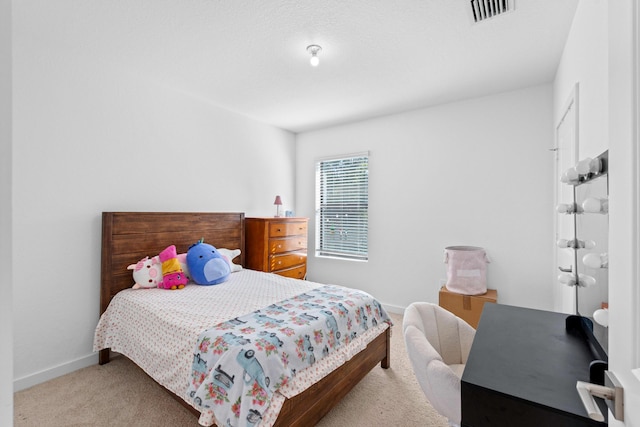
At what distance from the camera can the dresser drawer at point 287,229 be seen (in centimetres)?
374

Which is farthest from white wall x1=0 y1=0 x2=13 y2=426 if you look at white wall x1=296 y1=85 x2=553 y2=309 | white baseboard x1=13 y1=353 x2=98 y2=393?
white wall x1=296 y1=85 x2=553 y2=309

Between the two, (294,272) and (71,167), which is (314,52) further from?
Answer: (294,272)

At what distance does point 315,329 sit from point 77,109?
2655mm

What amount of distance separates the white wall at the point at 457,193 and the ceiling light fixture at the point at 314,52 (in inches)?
68.3

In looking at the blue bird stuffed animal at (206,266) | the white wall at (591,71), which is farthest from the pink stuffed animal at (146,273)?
the white wall at (591,71)

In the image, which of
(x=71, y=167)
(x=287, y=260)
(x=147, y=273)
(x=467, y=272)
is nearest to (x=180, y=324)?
(x=147, y=273)

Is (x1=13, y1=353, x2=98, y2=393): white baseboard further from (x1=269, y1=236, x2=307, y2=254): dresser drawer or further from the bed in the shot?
(x1=269, y1=236, x2=307, y2=254): dresser drawer

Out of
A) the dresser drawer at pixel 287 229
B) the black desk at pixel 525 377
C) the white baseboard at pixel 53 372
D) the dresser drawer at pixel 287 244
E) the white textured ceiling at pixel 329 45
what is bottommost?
the white baseboard at pixel 53 372

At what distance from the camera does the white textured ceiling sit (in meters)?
1.92

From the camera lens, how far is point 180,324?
1878mm

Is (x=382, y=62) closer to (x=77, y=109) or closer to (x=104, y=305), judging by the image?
(x=77, y=109)

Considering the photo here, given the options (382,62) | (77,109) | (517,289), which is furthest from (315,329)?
(77,109)

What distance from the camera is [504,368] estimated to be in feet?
3.27

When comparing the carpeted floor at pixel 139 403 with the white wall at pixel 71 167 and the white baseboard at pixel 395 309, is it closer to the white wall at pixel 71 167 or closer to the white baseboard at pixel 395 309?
the white wall at pixel 71 167
